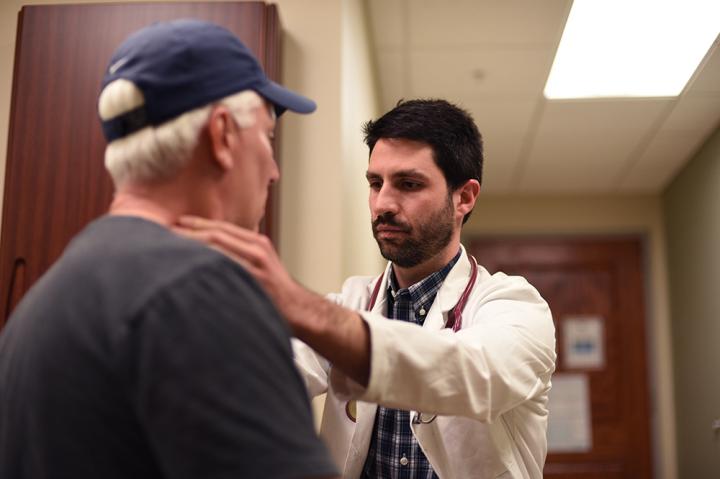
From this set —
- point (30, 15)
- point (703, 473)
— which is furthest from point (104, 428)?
point (703, 473)

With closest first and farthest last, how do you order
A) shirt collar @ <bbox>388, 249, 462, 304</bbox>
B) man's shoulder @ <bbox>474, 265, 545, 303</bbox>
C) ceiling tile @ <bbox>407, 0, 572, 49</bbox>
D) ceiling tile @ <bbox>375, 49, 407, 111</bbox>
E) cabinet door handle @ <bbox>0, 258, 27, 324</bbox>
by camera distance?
man's shoulder @ <bbox>474, 265, 545, 303</bbox> → shirt collar @ <bbox>388, 249, 462, 304</bbox> → cabinet door handle @ <bbox>0, 258, 27, 324</bbox> → ceiling tile @ <bbox>407, 0, 572, 49</bbox> → ceiling tile @ <bbox>375, 49, 407, 111</bbox>

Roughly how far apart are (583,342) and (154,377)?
512 centimetres

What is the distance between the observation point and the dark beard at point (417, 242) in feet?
5.33

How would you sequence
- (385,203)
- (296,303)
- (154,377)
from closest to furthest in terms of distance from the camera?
1. (154,377)
2. (296,303)
3. (385,203)

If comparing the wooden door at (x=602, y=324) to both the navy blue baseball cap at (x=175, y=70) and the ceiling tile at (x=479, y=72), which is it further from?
the navy blue baseball cap at (x=175, y=70)

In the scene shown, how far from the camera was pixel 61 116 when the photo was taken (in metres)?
2.00

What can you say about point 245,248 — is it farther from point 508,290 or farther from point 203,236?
point 508,290

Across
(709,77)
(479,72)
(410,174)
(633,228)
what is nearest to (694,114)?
(709,77)

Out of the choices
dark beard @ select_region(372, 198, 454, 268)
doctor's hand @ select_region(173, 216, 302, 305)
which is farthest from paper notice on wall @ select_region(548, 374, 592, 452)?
doctor's hand @ select_region(173, 216, 302, 305)

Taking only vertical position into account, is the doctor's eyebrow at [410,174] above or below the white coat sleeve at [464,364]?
above

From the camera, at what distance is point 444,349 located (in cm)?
105

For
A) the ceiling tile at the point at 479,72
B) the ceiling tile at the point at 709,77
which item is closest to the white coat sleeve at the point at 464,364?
the ceiling tile at the point at 479,72

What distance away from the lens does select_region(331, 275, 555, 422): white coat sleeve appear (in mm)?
996

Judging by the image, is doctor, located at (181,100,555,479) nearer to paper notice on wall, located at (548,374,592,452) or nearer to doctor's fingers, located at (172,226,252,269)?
doctor's fingers, located at (172,226,252,269)
